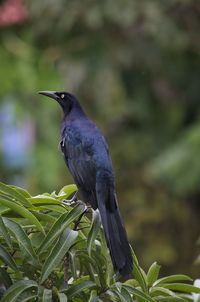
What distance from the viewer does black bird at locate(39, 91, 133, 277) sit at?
10.9ft

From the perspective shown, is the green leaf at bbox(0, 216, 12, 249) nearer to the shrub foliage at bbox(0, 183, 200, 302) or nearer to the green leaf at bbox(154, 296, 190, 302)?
the shrub foliage at bbox(0, 183, 200, 302)

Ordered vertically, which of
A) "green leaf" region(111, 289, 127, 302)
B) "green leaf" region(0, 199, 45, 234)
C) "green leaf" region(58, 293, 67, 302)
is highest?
"green leaf" region(0, 199, 45, 234)

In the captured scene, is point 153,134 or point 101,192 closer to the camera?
point 101,192

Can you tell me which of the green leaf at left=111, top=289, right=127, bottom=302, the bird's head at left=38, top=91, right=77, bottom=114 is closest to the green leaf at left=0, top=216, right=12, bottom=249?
the green leaf at left=111, top=289, right=127, bottom=302

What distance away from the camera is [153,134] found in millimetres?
10828

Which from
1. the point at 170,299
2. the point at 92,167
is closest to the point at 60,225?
the point at 170,299

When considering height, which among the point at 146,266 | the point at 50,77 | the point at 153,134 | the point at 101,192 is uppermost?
the point at 50,77

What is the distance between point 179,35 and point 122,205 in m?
2.03

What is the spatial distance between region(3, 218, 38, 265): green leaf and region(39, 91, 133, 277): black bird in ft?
1.28

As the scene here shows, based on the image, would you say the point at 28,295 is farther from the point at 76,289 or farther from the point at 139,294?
the point at 139,294

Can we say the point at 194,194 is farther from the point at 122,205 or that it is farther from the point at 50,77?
the point at 50,77

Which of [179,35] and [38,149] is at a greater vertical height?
[179,35]

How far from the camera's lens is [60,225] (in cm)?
275

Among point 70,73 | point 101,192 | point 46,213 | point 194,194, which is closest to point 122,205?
point 194,194
